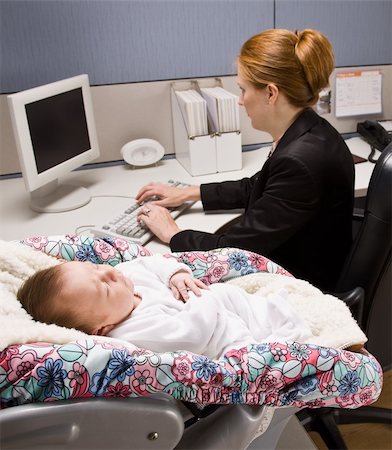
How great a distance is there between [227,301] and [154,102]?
4.09 feet

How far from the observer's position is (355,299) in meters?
1.35

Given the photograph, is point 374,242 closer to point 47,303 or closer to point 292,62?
point 292,62

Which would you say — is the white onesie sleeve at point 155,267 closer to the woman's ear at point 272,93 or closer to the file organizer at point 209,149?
→ the woman's ear at point 272,93

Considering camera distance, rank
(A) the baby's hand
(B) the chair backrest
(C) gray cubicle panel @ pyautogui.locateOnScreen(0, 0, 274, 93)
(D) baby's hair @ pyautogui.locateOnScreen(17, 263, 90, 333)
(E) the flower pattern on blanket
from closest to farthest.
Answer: (E) the flower pattern on blanket
(D) baby's hair @ pyautogui.locateOnScreen(17, 263, 90, 333)
(A) the baby's hand
(B) the chair backrest
(C) gray cubicle panel @ pyautogui.locateOnScreen(0, 0, 274, 93)

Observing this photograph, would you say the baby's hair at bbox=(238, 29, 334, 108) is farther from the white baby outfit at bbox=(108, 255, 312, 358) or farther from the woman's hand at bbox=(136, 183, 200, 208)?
the white baby outfit at bbox=(108, 255, 312, 358)

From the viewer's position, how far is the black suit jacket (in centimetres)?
142

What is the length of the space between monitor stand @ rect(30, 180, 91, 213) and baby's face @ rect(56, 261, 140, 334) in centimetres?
75

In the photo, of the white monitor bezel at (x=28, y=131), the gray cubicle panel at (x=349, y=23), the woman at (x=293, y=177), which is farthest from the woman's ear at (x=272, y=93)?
the gray cubicle panel at (x=349, y=23)

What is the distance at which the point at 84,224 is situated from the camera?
1.67 metres

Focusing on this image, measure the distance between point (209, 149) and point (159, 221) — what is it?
1.74 feet

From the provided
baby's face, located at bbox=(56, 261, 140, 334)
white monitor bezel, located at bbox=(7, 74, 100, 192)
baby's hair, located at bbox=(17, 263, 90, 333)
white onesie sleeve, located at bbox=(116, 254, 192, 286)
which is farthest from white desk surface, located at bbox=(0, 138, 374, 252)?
baby's hair, located at bbox=(17, 263, 90, 333)

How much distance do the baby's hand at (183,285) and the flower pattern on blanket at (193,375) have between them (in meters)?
0.24

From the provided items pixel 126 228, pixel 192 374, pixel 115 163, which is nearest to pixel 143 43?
pixel 115 163

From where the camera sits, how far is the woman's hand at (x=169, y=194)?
5.70 feet
